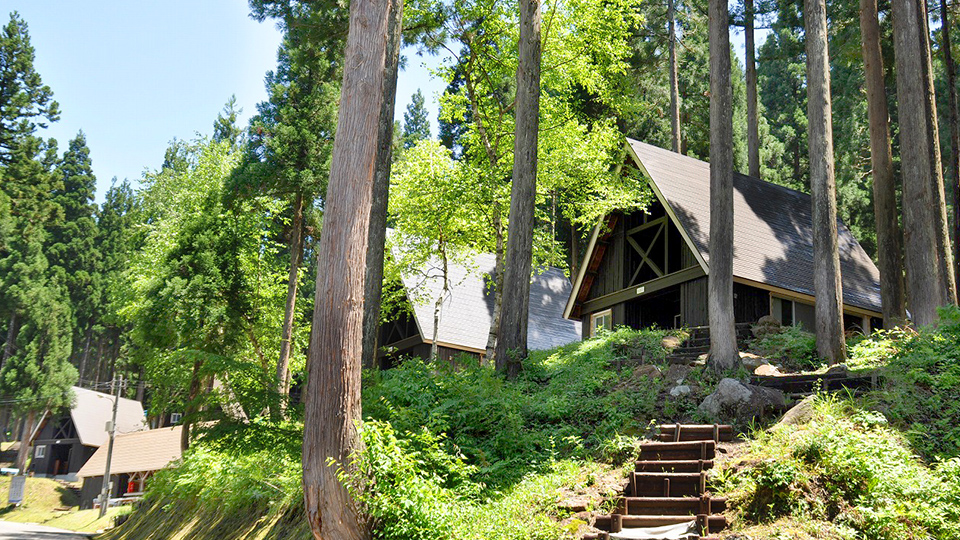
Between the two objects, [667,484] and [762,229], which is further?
[762,229]

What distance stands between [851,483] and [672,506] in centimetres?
193

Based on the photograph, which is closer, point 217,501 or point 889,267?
point 217,501

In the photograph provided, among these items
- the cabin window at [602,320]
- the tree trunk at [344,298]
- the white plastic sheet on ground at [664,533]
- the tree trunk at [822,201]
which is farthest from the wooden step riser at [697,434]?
the cabin window at [602,320]

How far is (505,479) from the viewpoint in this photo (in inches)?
411

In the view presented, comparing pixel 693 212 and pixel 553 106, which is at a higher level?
pixel 553 106

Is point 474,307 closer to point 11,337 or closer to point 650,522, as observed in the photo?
point 650,522

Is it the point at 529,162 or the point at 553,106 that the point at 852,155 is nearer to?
the point at 553,106

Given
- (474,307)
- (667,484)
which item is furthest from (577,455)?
(474,307)

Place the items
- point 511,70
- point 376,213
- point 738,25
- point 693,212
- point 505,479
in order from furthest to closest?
point 738,25
point 511,70
point 693,212
point 376,213
point 505,479

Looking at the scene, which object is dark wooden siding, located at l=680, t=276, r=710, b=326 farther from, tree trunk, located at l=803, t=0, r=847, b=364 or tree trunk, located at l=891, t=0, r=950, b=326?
tree trunk, located at l=891, t=0, r=950, b=326

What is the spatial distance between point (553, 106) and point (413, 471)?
18.2 meters

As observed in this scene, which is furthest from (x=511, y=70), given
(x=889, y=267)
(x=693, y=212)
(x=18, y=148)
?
(x=18, y=148)

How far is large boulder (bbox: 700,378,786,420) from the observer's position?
11.1 meters

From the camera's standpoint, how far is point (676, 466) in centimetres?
958
